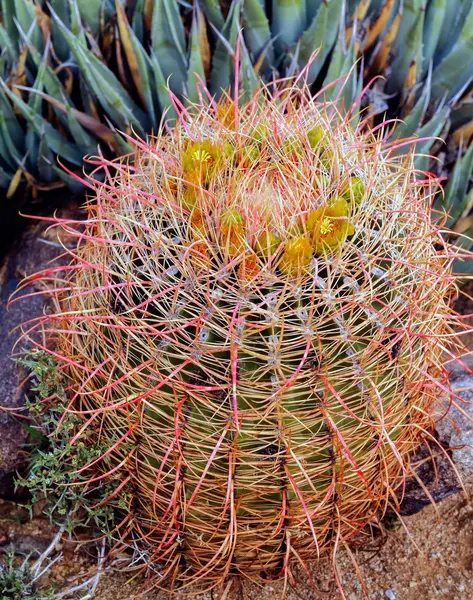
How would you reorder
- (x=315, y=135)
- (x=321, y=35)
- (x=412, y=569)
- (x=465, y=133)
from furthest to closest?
(x=465, y=133) → (x=321, y=35) → (x=412, y=569) → (x=315, y=135)

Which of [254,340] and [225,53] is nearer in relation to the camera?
[254,340]

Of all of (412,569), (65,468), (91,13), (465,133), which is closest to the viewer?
(65,468)

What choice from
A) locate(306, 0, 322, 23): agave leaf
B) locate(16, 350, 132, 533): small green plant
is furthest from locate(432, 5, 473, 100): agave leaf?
locate(16, 350, 132, 533): small green plant

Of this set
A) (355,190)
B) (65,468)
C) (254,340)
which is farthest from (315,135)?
(65,468)

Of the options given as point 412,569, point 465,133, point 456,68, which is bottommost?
point 412,569

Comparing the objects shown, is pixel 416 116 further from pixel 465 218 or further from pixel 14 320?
pixel 14 320

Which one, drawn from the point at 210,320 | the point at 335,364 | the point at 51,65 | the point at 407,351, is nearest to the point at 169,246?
the point at 210,320
